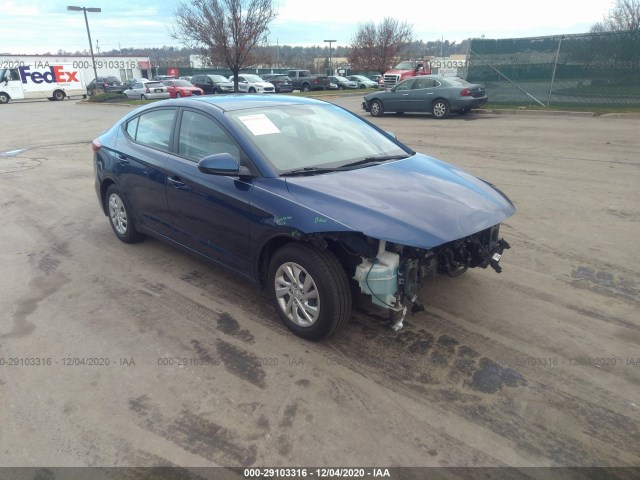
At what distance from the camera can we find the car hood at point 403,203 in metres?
2.91

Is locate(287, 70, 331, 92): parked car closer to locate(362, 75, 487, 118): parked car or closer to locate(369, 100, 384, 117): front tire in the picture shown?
locate(369, 100, 384, 117): front tire

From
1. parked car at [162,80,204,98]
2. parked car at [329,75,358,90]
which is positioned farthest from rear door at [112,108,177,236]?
parked car at [329,75,358,90]

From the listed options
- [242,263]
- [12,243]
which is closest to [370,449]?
[242,263]

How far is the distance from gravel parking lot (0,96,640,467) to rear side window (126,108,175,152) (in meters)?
1.24

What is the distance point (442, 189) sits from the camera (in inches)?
137

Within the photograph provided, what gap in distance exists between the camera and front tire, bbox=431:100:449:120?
16562 mm

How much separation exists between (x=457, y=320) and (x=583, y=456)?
53.2 inches

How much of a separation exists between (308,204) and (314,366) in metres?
1.11

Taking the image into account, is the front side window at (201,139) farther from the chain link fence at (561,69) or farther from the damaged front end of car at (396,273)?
the chain link fence at (561,69)

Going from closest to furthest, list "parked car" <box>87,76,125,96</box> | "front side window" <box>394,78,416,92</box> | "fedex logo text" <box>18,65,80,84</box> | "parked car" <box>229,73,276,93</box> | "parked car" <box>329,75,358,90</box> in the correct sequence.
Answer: "front side window" <box>394,78,416,92</box>, "parked car" <box>229,73,276,93</box>, "fedex logo text" <box>18,65,80,84</box>, "parked car" <box>329,75,358,90</box>, "parked car" <box>87,76,125,96</box>

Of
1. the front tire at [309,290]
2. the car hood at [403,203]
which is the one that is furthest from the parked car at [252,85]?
the front tire at [309,290]

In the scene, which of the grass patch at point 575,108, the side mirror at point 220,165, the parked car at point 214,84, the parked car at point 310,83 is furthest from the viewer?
the parked car at point 310,83

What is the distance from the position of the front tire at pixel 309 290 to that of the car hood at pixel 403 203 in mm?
245

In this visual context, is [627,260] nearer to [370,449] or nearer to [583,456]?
[583,456]
